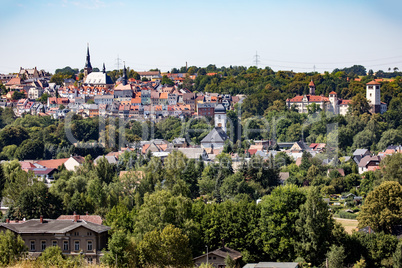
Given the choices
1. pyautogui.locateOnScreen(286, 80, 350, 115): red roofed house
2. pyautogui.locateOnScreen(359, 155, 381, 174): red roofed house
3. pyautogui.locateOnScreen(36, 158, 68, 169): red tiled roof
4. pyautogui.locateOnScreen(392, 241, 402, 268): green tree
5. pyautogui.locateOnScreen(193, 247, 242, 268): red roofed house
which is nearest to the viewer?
pyautogui.locateOnScreen(193, 247, 242, 268): red roofed house

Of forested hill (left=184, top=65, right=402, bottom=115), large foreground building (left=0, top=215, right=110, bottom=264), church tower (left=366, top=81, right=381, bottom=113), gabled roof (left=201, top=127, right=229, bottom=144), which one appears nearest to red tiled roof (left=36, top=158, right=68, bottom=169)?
gabled roof (left=201, top=127, right=229, bottom=144)

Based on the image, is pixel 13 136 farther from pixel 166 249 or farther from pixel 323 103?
pixel 166 249

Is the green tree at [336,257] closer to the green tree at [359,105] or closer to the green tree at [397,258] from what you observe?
the green tree at [397,258]

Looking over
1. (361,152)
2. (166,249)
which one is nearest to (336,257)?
(166,249)

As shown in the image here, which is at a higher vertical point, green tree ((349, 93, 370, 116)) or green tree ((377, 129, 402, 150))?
green tree ((349, 93, 370, 116))

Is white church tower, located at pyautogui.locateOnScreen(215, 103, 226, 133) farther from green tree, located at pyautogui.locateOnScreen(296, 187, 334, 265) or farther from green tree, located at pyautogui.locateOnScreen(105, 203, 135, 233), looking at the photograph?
green tree, located at pyautogui.locateOnScreen(296, 187, 334, 265)

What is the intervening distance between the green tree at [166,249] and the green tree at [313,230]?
3.61 metres

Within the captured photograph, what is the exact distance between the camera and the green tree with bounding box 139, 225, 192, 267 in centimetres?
1656

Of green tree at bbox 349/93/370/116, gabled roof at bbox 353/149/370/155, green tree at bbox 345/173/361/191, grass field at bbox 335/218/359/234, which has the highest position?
green tree at bbox 349/93/370/116

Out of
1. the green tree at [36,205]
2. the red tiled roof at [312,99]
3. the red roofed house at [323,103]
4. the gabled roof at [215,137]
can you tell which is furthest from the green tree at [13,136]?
the green tree at [36,205]

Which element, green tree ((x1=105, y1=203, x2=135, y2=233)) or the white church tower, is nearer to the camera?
green tree ((x1=105, y1=203, x2=135, y2=233))

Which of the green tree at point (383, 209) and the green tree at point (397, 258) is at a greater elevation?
the green tree at point (383, 209)

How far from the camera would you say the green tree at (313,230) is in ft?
62.1

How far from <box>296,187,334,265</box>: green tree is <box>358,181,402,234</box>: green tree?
3.49 metres
